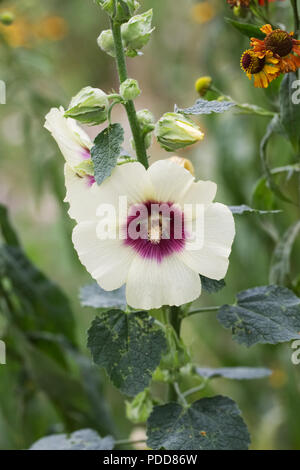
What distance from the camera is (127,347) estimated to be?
0.43 m

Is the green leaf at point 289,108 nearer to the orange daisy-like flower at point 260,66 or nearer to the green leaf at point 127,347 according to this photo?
the orange daisy-like flower at point 260,66

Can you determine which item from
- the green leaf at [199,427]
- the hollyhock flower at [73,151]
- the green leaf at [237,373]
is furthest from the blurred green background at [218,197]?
the hollyhock flower at [73,151]

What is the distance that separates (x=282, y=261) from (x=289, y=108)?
148mm

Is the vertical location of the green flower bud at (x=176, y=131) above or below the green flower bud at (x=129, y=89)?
below

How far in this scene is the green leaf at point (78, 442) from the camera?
517mm

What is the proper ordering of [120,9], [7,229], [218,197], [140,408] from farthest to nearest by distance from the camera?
[218,197] → [7,229] → [140,408] → [120,9]

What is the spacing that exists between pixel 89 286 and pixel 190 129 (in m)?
0.22

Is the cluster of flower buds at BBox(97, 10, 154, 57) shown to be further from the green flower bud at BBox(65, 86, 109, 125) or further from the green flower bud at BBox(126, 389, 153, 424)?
the green flower bud at BBox(126, 389, 153, 424)

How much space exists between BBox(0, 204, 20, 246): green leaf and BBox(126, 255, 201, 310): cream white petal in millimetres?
273

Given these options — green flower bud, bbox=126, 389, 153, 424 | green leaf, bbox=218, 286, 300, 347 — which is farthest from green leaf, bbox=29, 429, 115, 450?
green leaf, bbox=218, 286, 300, 347

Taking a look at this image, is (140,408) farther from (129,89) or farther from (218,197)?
(218,197)

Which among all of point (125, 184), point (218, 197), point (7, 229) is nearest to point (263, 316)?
point (125, 184)

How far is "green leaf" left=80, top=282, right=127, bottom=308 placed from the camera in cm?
50

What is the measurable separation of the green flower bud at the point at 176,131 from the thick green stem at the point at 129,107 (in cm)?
3
